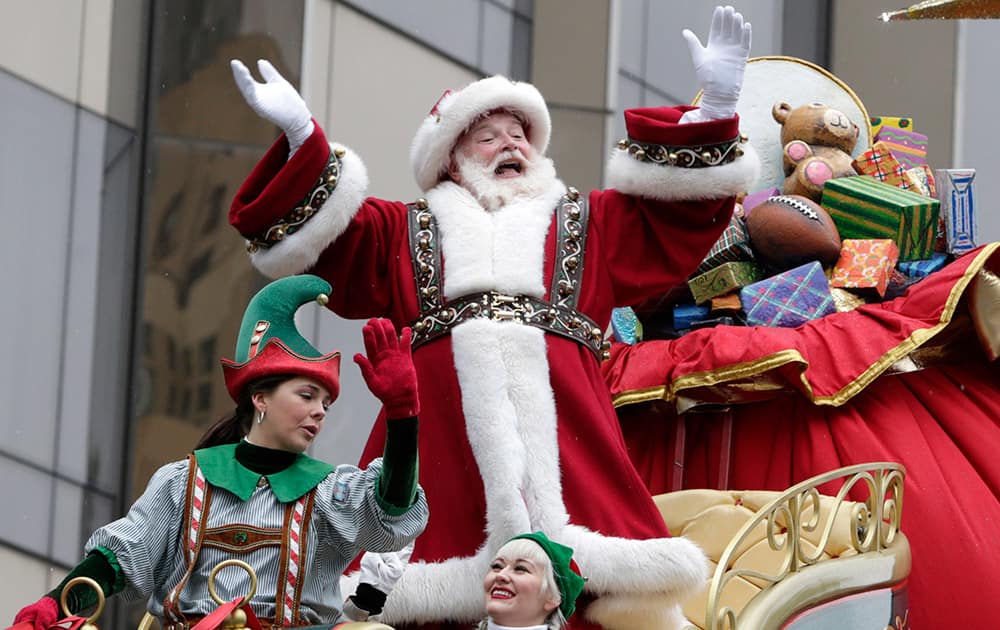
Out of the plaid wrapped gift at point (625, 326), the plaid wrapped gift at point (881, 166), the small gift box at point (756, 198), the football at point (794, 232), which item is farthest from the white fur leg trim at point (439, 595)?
the plaid wrapped gift at point (881, 166)

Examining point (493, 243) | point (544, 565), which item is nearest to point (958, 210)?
point (493, 243)

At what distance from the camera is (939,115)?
10062 mm

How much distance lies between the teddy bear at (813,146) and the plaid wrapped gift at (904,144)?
0.26 meters

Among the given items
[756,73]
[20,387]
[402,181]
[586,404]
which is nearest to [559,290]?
[586,404]

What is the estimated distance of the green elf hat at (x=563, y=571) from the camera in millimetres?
3877

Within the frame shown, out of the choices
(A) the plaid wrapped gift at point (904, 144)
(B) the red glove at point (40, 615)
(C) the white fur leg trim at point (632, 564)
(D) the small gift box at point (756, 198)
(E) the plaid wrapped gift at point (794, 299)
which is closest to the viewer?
(B) the red glove at point (40, 615)

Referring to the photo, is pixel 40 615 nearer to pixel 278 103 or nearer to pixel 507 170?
pixel 278 103

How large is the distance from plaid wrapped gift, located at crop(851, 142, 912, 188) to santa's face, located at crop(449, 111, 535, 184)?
5.48 ft

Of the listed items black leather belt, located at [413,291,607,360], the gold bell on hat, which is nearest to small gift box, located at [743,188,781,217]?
black leather belt, located at [413,291,607,360]

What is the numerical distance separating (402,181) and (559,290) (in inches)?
176

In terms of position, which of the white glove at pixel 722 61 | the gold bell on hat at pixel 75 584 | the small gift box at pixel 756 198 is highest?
the white glove at pixel 722 61

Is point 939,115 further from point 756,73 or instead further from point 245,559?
point 245,559

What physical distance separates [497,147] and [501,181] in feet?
0.32

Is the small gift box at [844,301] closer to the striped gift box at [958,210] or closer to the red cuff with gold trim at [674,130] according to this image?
the striped gift box at [958,210]
